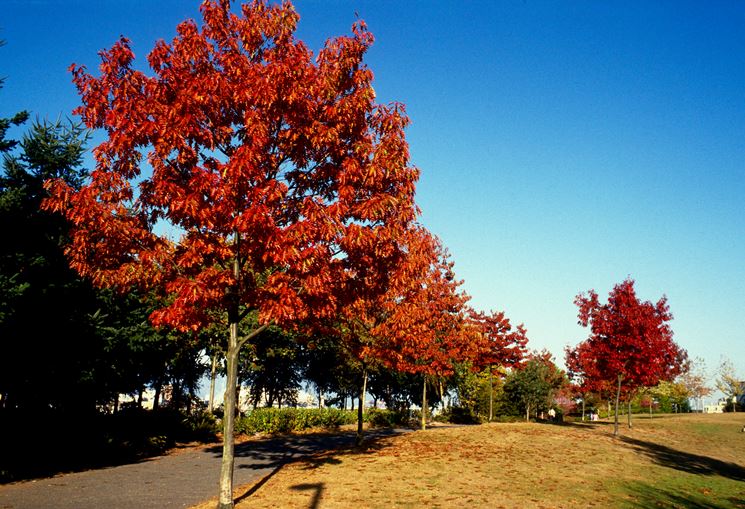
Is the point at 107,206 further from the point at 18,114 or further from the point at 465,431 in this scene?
the point at 465,431

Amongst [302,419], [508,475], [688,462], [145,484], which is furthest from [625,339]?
[145,484]

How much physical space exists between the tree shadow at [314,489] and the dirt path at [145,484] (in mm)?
1903

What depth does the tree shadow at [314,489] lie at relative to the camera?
999 centimetres

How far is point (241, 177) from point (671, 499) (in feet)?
39.2

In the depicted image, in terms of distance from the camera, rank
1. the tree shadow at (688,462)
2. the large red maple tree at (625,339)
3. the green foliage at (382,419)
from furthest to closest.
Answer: the green foliage at (382,419), the large red maple tree at (625,339), the tree shadow at (688,462)

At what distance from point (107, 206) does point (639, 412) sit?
229 feet

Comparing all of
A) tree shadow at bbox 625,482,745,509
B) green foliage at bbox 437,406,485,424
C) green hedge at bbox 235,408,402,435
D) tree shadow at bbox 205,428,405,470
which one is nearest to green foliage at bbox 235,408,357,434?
green hedge at bbox 235,408,402,435

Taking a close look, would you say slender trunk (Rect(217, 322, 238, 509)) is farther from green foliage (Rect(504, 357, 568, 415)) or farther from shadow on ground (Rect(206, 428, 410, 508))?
green foliage (Rect(504, 357, 568, 415))

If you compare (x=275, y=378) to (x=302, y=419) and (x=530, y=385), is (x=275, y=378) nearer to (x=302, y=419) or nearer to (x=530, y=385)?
(x=302, y=419)

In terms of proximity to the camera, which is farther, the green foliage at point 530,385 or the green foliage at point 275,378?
the green foliage at point 275,378

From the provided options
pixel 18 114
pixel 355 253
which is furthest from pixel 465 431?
pixel 18 114

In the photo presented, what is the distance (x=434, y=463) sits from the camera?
14914 millimetres

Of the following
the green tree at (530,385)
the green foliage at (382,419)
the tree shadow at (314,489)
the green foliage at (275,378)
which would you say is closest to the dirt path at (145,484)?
the tree shadow at (314,489)

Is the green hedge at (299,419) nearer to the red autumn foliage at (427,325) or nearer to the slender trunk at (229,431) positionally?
the red autumn foliage at (427,325)
